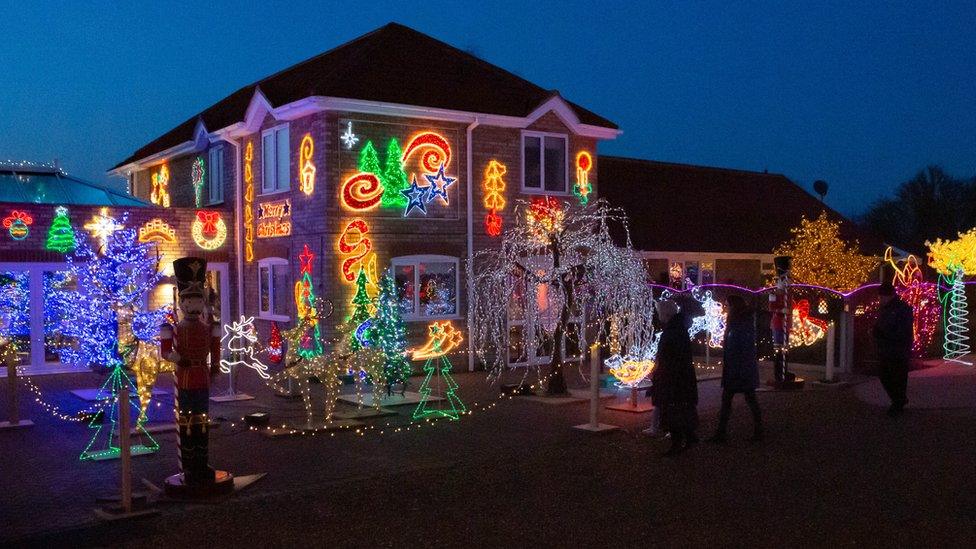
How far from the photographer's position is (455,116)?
57.0 ft

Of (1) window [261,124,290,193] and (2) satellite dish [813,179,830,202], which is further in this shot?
(2) satellite dish [813,179,830,202]

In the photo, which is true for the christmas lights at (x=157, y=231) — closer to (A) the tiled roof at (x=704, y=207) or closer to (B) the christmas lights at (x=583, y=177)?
(B) the christmas lights at (x=583, y=177)

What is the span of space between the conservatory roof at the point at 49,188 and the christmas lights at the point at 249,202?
2.37 metres

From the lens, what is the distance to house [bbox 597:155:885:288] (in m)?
26.0

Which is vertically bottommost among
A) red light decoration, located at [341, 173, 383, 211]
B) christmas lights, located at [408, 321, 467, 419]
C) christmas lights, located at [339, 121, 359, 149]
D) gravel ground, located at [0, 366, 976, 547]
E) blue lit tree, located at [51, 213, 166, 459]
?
gravel ground, located at [0, 366, 976, 547]

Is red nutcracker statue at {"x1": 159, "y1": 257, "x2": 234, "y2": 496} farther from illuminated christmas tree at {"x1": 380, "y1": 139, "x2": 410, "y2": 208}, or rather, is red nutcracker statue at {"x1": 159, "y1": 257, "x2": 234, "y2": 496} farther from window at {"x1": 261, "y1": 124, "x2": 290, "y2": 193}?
window at {"x1": 261, "y1": 124, "x2": 290, "y2": 193}

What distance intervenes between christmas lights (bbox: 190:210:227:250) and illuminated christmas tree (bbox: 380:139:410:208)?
15.2 feet

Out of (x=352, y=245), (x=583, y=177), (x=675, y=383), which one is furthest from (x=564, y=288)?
(x=583, y=177)

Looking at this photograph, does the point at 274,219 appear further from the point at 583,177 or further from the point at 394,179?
the point at 583,177

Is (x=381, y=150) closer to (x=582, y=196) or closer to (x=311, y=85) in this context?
(x=311, y=85)

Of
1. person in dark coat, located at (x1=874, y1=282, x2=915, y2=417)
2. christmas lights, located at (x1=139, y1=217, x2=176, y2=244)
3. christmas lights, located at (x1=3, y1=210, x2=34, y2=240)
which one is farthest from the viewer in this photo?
christmas lights, located at (x1=139, y1=217, x2=176, y2=244)

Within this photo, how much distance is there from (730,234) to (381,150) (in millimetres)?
14634

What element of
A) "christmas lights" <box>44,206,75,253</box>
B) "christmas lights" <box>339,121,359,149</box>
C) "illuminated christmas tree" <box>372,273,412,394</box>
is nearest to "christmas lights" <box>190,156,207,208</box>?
"christmas lights" <box>44,206,75,253</box>

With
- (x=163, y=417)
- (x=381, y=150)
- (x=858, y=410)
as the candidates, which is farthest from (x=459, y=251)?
(x=858, y=410)
